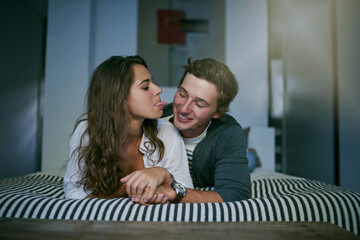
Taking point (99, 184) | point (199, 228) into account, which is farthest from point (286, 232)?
point (99, 184)

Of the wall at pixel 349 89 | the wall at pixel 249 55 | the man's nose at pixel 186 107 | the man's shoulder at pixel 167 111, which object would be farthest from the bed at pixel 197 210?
the wall at pixel 249 55

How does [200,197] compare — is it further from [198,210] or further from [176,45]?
[176,45]

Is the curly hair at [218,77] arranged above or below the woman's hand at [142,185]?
above

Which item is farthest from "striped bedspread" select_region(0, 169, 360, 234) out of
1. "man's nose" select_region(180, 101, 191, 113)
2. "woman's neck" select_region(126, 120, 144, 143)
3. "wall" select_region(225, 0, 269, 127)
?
"wall" select_region(225, 0, 269, 127)

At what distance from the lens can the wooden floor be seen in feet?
1.59

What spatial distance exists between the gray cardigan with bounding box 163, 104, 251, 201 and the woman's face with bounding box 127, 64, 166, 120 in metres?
0.35

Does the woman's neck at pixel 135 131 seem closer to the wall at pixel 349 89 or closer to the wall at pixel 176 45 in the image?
the wall at pixel 176 45

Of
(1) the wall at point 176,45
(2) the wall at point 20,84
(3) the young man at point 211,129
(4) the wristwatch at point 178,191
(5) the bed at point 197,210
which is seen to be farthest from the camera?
(2) the wall at point 20,84

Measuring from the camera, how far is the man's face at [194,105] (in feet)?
4.79

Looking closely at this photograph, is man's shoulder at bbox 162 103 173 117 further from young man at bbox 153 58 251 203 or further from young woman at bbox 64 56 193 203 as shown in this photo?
young woman at bbox 64 56 193 203

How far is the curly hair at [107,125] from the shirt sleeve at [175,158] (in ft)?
0.14

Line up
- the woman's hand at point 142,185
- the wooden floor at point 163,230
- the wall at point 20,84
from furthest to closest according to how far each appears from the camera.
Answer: the wall at point 20,84 < the woman's hand at point 142,185 < the wooden floor at point 163,230

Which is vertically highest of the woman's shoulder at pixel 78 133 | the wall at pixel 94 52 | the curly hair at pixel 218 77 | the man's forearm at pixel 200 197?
the wall at pixel 94 52

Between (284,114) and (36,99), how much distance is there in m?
3.96
